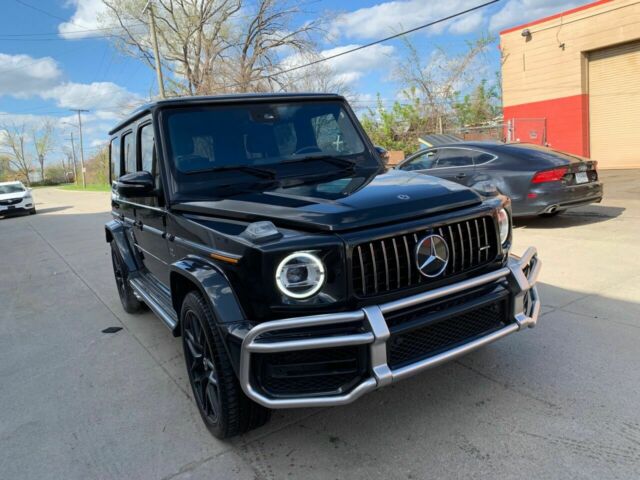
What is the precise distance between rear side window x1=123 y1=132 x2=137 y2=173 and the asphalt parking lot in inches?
61.3

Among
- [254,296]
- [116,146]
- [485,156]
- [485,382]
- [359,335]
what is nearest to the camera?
[359,335]

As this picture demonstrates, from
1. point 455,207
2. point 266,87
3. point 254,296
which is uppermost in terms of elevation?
point 266,87

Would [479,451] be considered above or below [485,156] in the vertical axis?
below

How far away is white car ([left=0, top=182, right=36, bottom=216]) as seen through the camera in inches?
803

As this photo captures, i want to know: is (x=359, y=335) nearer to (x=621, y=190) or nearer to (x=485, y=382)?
(x=485, y=382)

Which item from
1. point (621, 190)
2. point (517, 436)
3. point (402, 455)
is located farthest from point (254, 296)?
point (621, 190)

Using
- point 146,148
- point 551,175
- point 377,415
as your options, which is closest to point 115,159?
point 146,148

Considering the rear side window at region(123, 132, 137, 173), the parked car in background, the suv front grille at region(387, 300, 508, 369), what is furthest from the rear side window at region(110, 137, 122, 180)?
the parked car in background

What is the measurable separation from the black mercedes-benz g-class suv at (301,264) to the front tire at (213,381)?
0.03 feet

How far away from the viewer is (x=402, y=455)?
2484mm

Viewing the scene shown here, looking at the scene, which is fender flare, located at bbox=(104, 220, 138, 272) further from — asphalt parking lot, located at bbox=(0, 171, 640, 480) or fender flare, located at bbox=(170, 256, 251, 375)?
fender flare, located at bbox=(170, 256, 251, 375)

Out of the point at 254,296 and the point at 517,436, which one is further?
the point at 517,436

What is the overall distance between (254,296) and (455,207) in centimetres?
118

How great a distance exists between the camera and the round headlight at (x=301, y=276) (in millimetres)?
2240
